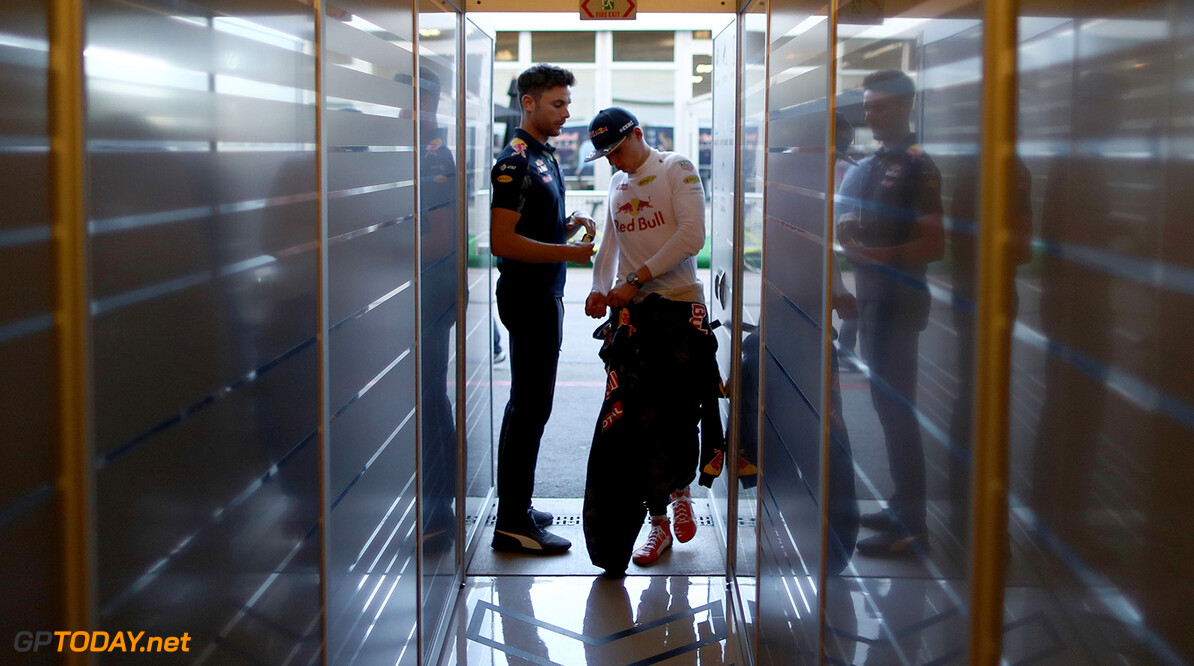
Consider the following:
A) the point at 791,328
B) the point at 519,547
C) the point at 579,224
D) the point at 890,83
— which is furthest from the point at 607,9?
the point at 890,83

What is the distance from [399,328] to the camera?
2.62m

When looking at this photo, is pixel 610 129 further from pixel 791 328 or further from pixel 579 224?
pixel 791 328

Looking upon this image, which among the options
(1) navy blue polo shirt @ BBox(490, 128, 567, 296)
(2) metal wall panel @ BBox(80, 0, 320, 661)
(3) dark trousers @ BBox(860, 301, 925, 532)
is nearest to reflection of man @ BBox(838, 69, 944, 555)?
(3) dark trousers @ BBox(860, 301, 925, 532)

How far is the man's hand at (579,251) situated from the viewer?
3803mm

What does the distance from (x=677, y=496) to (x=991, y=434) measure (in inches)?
118

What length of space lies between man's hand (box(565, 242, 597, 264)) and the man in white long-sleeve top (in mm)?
124

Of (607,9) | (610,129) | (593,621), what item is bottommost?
(593,621)

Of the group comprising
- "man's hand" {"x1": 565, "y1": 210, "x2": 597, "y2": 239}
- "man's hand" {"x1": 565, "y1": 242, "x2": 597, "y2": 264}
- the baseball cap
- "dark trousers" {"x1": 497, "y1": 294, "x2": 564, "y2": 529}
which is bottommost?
"dark trousers" {"x1": 497, "y1": 294, "x2": 564, "y2": 529}

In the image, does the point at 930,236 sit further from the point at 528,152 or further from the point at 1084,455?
the point at 528,152

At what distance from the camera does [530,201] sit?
385cm

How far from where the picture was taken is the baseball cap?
3.71 meters

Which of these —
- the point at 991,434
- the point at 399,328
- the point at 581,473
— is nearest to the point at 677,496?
the point at 581,473

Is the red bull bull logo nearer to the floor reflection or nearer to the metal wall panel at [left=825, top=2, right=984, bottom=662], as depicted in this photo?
the floor reflection

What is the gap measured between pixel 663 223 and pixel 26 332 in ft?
9.65
